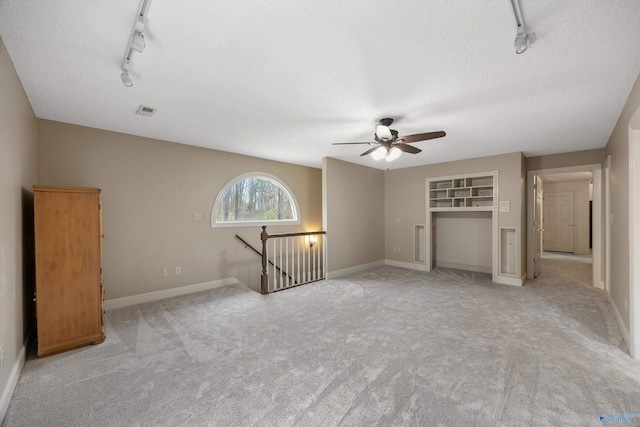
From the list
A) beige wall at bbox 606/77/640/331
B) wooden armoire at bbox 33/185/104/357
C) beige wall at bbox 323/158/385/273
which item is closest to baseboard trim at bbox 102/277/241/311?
wooden armoire at bbox 33/185/104/357

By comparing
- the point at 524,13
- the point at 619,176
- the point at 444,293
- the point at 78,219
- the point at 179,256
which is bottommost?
the point at 444,293

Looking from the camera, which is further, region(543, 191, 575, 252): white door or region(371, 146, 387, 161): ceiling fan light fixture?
region(543, 191, 575, 252): white door

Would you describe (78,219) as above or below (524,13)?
below

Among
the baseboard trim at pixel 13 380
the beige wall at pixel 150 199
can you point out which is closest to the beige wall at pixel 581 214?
the beige wall at pixel 150 199

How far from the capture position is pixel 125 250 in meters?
3.62

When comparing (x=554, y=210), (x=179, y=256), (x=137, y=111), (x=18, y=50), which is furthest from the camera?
(x=554, y=210)

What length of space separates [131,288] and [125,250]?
0.53 m

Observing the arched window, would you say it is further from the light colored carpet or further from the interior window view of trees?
A: the light colored carpet

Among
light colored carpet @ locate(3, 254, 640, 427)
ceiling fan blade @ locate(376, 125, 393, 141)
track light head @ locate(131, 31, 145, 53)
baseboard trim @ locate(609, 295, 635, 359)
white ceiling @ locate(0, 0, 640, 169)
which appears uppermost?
white ceiling @ locate(0, 0, 640, 169)

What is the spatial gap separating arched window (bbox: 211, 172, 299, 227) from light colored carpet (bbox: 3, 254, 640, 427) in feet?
5.39

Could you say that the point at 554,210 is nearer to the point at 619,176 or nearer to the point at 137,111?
the point at 619,176

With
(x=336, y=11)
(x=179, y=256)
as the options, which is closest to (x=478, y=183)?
(x=336, y=11)

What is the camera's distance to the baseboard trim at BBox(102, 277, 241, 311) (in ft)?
11.5

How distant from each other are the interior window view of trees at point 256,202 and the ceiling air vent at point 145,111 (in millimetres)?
1816
